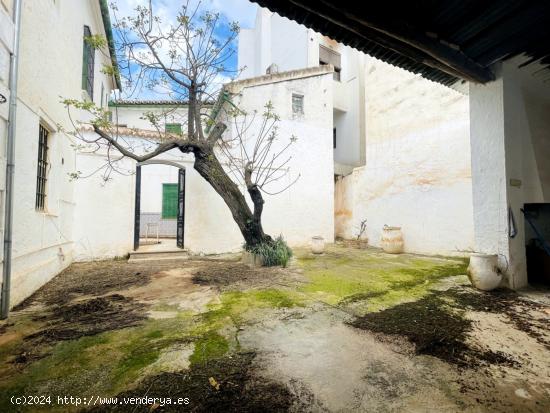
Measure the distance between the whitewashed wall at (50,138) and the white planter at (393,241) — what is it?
8.00m

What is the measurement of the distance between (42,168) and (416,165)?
894 cm

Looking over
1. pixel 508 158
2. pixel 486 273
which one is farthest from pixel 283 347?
pixel 508 158

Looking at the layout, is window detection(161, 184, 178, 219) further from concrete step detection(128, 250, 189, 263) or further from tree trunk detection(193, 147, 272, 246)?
tree trunk detection(193, 147, 272, 246)

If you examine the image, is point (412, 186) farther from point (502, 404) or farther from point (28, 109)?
point (28, 109)

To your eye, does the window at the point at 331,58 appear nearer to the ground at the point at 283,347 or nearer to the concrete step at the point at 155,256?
the concrete step at the point at 155,256

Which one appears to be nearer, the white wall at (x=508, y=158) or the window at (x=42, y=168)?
the white wall at (x=508, y=158)

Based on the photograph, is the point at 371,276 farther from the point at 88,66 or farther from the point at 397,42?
the point at 88,66

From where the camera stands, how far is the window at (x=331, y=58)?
12.3 m

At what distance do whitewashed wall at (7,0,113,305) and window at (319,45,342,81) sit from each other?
31.2ft


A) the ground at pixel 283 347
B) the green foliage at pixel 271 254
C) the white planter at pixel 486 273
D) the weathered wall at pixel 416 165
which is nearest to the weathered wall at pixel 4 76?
the ground at pixel 283 347

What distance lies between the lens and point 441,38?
3205 millimetres

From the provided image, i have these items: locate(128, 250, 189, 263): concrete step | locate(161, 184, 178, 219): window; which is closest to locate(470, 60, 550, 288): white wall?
locate(128, 250, 189, 263): concrete step

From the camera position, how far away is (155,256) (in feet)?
21.7

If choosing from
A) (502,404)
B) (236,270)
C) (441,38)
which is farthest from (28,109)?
(502,404)
